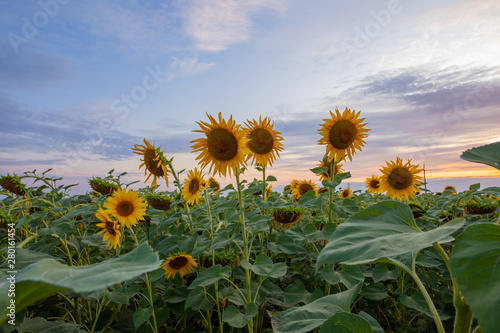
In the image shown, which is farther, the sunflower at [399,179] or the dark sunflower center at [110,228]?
the sunflower at [399,179]

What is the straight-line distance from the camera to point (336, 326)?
785 millimetres

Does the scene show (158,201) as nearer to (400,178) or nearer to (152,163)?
(152,163)

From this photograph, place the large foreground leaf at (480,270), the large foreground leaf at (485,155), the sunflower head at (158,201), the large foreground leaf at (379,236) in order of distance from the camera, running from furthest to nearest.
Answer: the sunflower head at (158,201), the large foreground leaf at (485,155), the large foreground leaf at (379,236), the large foreground leaf at (480,270)

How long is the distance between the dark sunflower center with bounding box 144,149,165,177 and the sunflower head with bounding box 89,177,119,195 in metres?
0.89

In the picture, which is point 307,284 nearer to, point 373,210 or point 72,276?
point 373,210

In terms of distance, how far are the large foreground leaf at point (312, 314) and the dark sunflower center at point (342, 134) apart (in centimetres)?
218

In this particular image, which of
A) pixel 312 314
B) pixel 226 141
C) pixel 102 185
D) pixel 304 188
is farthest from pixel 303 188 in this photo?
pixel 312 314

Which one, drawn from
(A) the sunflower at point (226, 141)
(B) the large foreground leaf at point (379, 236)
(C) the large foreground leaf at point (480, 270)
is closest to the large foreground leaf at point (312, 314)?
(B) the large foreground leaf at point (379, 236)

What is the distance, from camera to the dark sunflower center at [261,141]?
287 centimetres

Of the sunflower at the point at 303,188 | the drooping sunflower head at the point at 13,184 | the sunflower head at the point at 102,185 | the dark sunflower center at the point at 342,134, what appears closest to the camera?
the dark sunflower center at the point at 342,134

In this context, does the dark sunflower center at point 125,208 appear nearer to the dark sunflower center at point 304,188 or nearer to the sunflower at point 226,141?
the sunflower at point 226,141

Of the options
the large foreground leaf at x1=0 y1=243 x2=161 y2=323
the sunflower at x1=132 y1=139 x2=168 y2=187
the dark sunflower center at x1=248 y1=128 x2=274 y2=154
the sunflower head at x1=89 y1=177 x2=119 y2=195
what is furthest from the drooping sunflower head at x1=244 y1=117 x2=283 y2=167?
the large foreground leaf at x1=0 y1=243 x2=161 y2=323

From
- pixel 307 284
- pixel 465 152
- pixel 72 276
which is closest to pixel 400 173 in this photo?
pixel 307 284

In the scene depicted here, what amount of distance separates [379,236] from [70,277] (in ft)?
1.85
